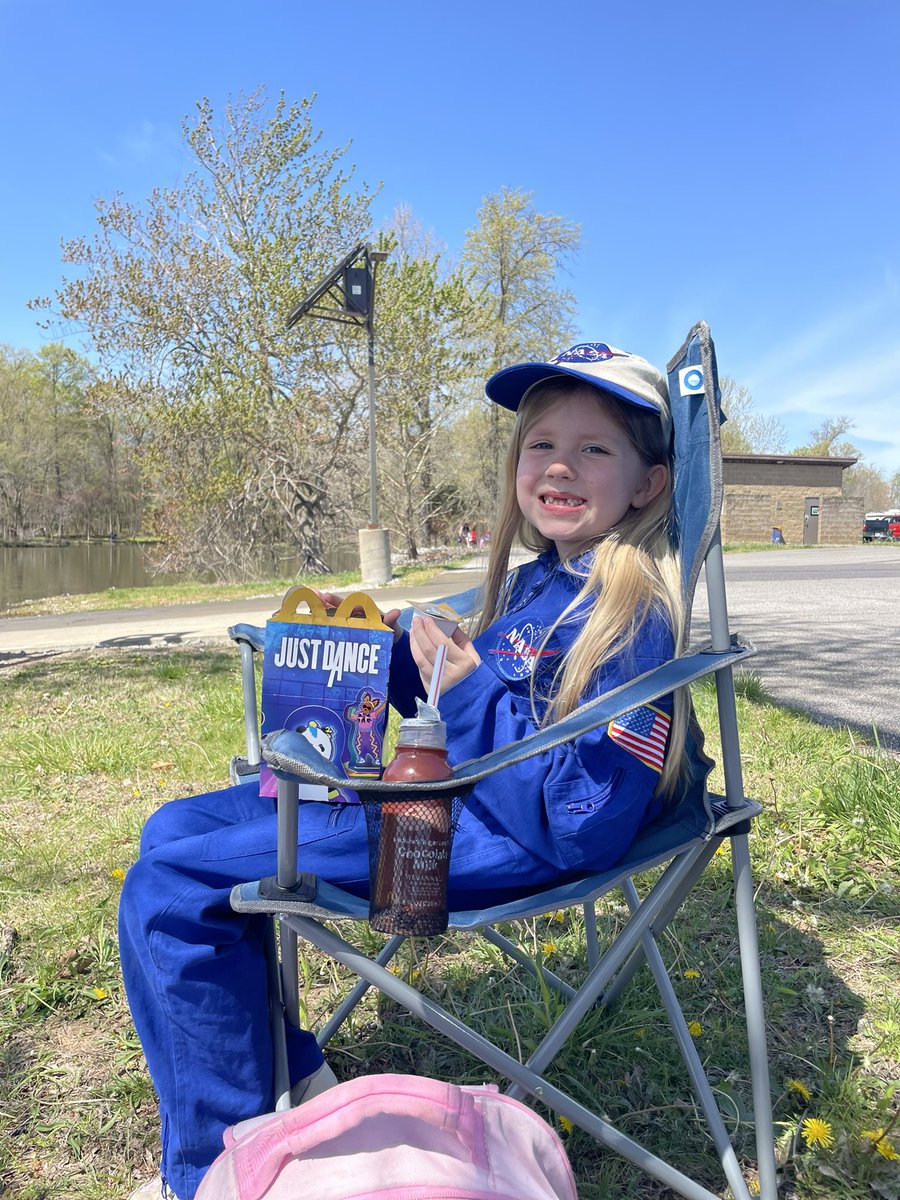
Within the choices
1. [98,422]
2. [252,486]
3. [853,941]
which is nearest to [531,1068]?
[853,941]

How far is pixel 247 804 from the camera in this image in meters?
1.68

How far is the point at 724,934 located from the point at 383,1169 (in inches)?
64.7

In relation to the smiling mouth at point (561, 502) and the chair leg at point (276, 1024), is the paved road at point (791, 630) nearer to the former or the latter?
the smiling mouth at point (561, 502)

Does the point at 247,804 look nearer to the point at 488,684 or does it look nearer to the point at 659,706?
the point at 488,684

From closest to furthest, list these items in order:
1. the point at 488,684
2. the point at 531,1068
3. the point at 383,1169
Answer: the point at 383,1169 → the point at 531,1068 → the point at 488,684

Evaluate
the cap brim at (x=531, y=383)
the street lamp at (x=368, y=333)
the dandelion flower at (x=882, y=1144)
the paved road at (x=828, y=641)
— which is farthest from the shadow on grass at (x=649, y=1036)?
the street lamp at (x=368, y=333)

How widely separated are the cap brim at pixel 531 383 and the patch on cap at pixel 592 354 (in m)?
0.03

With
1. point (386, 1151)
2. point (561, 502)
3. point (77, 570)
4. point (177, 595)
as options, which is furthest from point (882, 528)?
point (386, 1151)

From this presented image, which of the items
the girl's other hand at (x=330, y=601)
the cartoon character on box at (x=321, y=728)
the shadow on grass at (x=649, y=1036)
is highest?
the girl's other hand at (x=330, y=601)

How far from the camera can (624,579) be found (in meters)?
1.53

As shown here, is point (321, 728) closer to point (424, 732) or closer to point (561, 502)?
point (424, 732)

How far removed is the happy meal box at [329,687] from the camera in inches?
60.9

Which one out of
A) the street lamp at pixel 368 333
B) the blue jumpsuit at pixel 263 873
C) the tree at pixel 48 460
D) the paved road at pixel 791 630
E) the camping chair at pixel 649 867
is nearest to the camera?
the camping chair at pixel 649 867

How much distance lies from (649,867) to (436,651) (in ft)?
1.61
